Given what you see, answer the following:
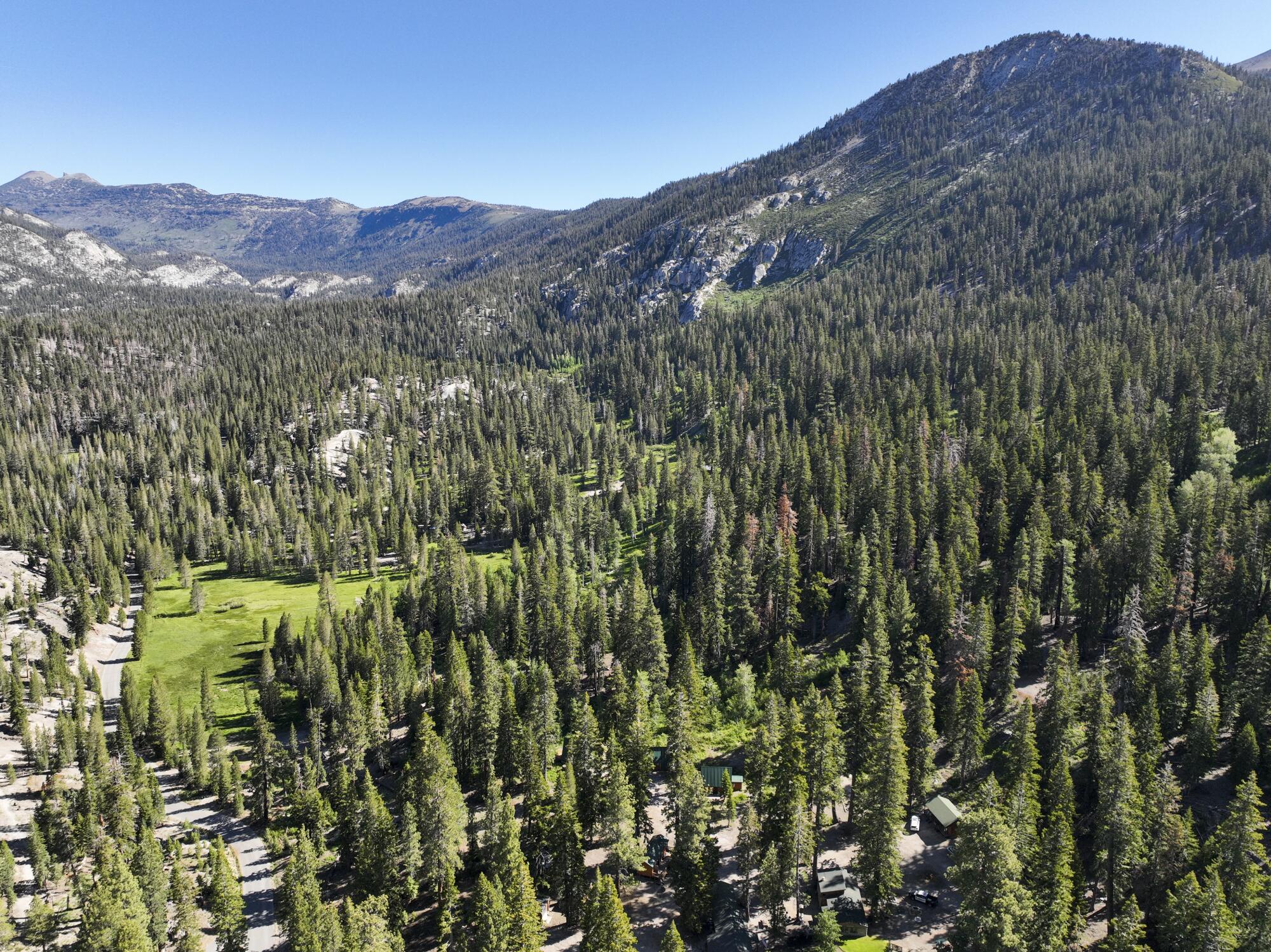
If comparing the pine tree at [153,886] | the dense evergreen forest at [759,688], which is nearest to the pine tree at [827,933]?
the dense evergreen forest at [759,688]

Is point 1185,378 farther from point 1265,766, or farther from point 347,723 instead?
point 347,723

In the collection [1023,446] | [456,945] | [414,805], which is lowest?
[456,945]

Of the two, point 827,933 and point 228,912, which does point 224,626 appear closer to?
point 228,912

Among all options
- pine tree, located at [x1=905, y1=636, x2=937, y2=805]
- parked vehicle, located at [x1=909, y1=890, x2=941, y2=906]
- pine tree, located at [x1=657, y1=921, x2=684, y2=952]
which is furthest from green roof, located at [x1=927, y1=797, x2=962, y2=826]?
pine tree, located at [x1=657, y1=921, x2=684, y2=952]

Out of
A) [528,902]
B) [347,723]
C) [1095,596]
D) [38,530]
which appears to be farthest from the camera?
[38,530]

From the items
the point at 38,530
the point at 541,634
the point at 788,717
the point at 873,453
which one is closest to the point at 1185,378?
the point at 873,453

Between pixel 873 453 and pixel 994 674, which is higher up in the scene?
pixel 873 453

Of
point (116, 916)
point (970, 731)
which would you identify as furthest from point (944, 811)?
point (116, 916)

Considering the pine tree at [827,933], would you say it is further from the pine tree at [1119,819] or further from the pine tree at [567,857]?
the pine tree at [1119,819]
